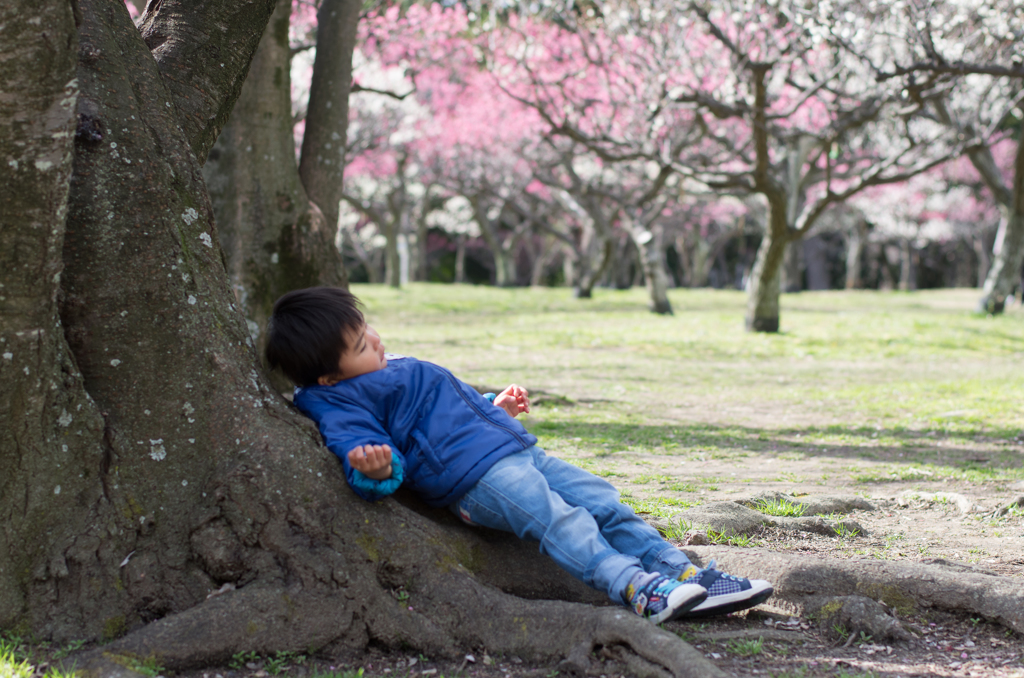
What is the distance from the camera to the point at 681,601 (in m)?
2.67

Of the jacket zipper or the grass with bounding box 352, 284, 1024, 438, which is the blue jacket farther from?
the grass with bounding box 352, 284, 1024, 438

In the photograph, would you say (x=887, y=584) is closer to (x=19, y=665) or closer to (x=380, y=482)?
(x=380, y=482)

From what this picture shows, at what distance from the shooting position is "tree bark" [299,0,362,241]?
6719 millimetres

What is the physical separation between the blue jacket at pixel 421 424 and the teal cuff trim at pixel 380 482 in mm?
52

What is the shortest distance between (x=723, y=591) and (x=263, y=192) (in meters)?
4.76

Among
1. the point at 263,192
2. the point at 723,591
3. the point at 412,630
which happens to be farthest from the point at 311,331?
the point at 263,192

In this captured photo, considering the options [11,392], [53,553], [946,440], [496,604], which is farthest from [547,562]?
[946,440]

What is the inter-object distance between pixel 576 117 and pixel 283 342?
14861 millimetres

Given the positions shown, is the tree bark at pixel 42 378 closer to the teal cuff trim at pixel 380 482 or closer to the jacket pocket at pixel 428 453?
the teal cuff trim at pixel 380 482

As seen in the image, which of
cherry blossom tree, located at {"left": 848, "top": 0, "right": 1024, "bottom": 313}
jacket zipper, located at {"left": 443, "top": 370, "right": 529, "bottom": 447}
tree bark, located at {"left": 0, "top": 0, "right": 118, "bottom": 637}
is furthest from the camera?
cherry blossom tree, located at {"left": 848, "top": 0, "right": 1024, "bottom": 313}

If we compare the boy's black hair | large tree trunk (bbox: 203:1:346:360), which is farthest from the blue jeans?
large tree trunk (bbox: 203:1:346:360)

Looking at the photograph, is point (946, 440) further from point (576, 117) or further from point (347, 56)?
point (576, 117)

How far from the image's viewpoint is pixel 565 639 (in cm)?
261

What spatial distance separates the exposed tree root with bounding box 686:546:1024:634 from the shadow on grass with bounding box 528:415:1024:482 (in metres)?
2.31
